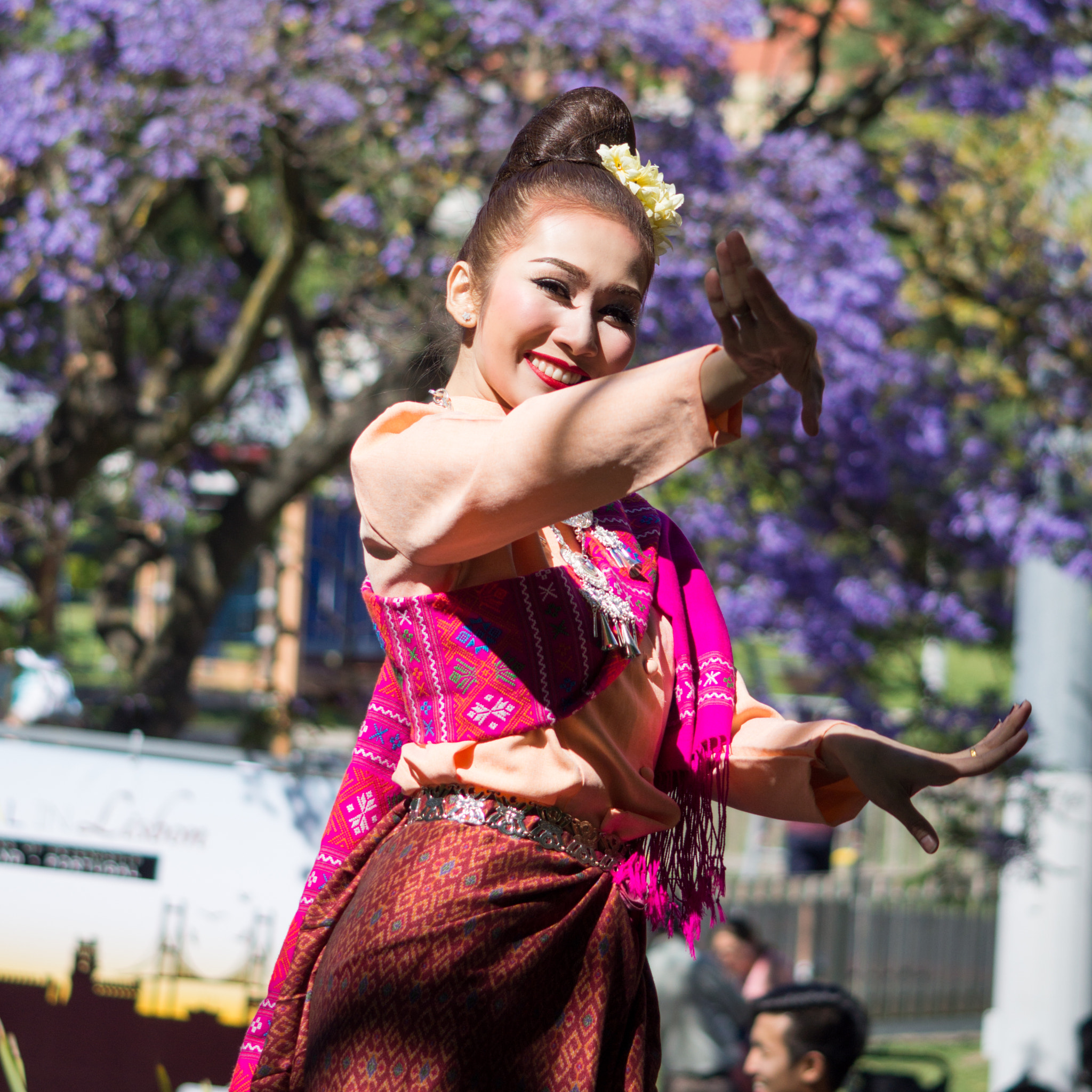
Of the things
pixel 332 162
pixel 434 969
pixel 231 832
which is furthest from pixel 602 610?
pixel 332 162

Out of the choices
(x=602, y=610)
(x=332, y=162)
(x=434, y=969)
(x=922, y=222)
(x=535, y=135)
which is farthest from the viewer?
(x=922, y=222)

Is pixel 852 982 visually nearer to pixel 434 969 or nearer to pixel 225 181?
pixel 225 181

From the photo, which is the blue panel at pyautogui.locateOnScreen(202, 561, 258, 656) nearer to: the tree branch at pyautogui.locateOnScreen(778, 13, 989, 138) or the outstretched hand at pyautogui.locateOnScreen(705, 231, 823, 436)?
the tree branch at pyautogui.locateOnScreen(778, 13, 989, 138)

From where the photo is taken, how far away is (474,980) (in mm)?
1393

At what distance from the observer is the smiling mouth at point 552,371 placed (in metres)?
1.55

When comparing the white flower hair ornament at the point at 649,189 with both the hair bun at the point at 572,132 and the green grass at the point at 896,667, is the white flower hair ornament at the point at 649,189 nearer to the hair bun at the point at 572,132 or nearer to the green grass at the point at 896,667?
the hair bun at the point at 572,132

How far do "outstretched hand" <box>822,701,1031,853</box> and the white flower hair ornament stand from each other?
647 mm

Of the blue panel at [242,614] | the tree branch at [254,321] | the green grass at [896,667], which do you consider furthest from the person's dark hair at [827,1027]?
the blue panel at [242,614]

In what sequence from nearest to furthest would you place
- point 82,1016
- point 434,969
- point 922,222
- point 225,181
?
point 434,969, point 82,1016, point 225,181, point 922,222

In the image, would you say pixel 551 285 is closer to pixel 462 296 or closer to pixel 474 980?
pixel 462 296

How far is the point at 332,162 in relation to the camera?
5.30 meters

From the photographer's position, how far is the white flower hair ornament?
165cm

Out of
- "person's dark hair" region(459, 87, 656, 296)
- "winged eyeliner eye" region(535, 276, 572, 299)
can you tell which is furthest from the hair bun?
"winged eyeliner eye" region(535, 276, 572, 299)

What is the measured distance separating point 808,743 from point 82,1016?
241 cm
